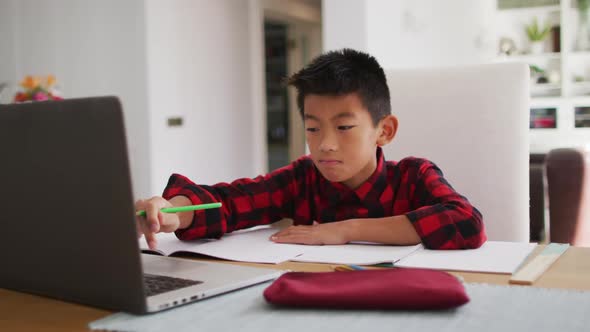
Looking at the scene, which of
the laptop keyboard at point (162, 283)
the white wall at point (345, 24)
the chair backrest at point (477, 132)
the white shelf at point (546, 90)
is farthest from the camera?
the white shelf at point (546, 90)

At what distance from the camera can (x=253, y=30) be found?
445cm

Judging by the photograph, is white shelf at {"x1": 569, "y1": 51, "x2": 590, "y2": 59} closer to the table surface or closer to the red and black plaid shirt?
the red and black plaid shirt

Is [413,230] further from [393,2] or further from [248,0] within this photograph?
[248,0]

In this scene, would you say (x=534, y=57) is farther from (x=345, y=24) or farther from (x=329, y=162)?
(x=329, y=162)

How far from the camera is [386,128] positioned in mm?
1272

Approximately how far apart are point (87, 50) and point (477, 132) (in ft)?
9.24

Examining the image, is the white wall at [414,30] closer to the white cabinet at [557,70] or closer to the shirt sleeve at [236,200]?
the white cabinet at [557,70]

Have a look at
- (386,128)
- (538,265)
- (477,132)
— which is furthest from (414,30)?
(538,265)

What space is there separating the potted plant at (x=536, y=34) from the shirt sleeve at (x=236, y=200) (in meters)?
5.34

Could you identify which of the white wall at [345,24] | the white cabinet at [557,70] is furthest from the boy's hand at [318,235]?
the white cabinet at [557,70]

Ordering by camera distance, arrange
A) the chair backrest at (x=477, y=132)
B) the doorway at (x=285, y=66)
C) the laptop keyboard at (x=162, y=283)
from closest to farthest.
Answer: the laptop keyboard at (x=162, y=283) → the chair backrest at (x=477, y=132) → the doorway at (x=285, y=66)

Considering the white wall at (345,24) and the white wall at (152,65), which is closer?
the white wall at (345,24)

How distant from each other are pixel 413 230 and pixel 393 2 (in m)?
3.12

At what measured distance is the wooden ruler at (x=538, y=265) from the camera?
714 millimetres
